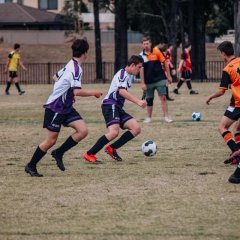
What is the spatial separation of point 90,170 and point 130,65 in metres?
1.74

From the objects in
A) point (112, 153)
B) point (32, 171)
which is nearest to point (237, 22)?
point (112, 153)

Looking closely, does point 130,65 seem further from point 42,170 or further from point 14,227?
point 14,227

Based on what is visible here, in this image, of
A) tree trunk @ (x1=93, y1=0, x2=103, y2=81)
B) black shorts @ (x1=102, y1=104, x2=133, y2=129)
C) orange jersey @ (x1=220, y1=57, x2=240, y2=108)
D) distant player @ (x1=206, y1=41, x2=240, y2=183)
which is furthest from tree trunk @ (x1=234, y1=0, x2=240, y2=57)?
orange jersey @ (x1=220, y1=57, x2=240, y2=108)

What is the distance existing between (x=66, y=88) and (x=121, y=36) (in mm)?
41618

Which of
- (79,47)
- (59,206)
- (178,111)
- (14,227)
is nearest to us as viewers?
(14,227)

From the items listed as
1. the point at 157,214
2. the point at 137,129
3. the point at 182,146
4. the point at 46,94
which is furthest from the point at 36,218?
the point at 46,94

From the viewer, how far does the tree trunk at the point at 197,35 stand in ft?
167

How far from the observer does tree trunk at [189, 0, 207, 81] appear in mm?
51031

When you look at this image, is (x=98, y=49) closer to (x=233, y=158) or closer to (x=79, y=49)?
(x=233, y=158)

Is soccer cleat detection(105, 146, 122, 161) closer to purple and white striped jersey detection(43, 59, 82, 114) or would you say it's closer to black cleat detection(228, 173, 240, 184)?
purple and white striped jersey detection(43, 59, 82, 114)

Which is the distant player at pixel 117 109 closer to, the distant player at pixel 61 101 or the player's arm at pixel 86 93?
the distant player at pixel 61 101

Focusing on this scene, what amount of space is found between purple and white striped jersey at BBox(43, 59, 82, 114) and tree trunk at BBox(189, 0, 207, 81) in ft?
121

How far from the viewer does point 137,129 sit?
1459cm

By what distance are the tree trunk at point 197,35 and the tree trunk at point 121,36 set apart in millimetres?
3909
